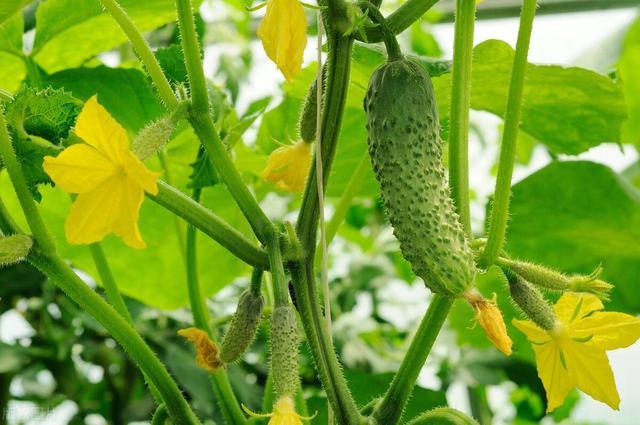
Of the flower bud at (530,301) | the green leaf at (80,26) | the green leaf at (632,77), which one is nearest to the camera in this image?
the flower bud at (530,301)

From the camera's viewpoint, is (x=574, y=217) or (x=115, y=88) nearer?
(x=115, y=88)

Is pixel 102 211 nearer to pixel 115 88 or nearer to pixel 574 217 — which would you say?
pixel 115 88

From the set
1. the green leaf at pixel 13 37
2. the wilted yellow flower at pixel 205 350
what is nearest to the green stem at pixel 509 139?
the wilted yellow flower at pixel 205 350

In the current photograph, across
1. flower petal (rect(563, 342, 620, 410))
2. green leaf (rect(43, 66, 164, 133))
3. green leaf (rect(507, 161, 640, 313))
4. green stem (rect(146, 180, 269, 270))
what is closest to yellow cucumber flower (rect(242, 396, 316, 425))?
green stem (rect(146, 180, 269, 270))

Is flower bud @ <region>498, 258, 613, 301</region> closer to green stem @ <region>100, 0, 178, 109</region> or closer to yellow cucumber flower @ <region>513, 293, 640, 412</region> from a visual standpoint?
yellow cucumber flower @ <region>513, 293, 640, 412</region>

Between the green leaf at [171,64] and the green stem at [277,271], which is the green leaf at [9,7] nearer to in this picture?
the green leaf at [171,64]

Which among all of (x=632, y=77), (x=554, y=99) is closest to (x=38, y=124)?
(x=554, y=99)

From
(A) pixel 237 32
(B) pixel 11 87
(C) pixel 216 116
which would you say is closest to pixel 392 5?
(A) pixel 237 32
